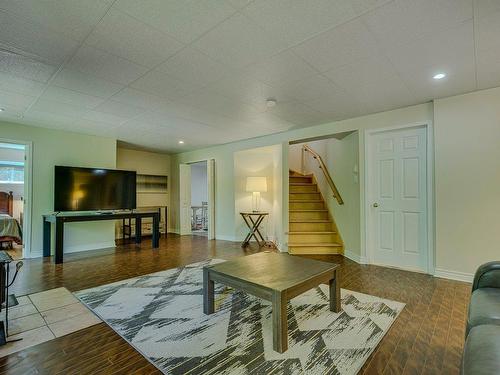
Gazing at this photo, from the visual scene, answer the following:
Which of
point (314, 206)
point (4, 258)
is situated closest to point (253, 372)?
point (4, 258)

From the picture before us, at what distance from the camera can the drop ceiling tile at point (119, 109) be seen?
140 inches

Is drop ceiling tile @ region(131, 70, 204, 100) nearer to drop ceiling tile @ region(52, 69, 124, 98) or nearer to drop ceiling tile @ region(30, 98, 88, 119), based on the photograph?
drop ceiling tile @ region(52, 69, 124, 98)

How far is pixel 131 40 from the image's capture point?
2.09 m

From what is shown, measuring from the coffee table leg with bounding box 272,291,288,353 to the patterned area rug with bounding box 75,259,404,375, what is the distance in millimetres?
52

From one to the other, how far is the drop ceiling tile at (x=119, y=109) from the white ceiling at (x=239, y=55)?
0.02 metres

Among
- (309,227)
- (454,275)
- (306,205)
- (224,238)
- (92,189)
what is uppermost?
(92,189)

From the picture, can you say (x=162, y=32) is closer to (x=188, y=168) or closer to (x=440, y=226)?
(x=440, y=226)

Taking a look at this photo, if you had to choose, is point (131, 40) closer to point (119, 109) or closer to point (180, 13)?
point (180, 13)

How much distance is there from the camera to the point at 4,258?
1.98 meters

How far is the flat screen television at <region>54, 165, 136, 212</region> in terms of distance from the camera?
4746 millimetres

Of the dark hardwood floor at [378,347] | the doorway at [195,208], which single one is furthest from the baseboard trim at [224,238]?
the dark hardwood floor at [378,347]

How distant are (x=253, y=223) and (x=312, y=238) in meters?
1.39

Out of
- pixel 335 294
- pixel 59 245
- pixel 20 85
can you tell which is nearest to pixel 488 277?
pixel 335 294

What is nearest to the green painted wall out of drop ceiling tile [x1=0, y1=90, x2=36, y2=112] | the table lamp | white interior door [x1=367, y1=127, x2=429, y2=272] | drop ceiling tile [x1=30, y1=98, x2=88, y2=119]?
drop ceiling tile [x1=0, y1=90, x2=36, y2=112]
